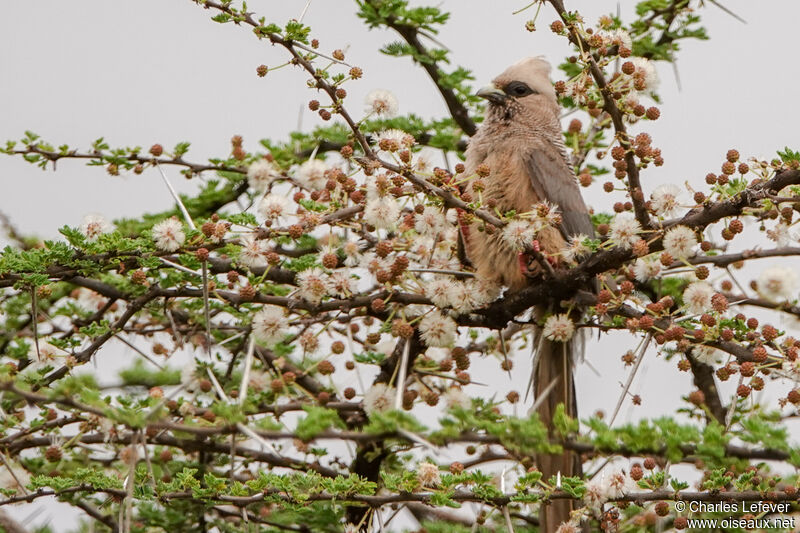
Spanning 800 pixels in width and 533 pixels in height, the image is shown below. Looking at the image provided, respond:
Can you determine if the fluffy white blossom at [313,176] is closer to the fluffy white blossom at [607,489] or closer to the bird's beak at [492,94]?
the bird's beak at [492,94]

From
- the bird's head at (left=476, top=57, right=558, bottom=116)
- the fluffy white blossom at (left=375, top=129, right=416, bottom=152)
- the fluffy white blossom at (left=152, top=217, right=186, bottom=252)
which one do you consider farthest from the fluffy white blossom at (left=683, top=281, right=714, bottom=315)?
the bird's head at (left=476, top=57, right=558, bottom=116)

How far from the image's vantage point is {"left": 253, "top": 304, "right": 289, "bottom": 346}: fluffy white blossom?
370cm

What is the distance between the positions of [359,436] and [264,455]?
1.89 m

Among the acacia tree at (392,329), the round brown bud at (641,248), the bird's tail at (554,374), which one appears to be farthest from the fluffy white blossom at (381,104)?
the bird's tail at (554,374)

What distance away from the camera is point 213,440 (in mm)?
4086

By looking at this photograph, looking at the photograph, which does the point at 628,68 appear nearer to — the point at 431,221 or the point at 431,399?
the point at 431,221

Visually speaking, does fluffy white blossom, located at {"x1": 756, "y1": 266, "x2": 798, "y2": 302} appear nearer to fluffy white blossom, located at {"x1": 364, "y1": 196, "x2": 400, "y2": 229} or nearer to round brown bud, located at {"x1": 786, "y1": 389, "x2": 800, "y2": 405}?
round brown bud, located at {"x1": 786, "y1": 389, "x2": 800, "y2": 405}

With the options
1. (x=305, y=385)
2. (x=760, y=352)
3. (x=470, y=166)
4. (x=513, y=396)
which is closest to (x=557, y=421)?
(x=760, y=352)

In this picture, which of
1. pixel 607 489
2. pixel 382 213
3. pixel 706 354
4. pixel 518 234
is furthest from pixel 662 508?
pixel 382 213

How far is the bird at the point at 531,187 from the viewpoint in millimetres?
4562

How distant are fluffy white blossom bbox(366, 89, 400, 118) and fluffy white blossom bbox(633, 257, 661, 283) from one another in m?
1.09

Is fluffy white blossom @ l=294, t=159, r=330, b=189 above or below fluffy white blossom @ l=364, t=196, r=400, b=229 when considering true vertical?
above

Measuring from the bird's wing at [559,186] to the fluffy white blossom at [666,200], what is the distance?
1.24m

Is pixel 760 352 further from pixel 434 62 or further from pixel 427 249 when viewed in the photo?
pixel 434 62
